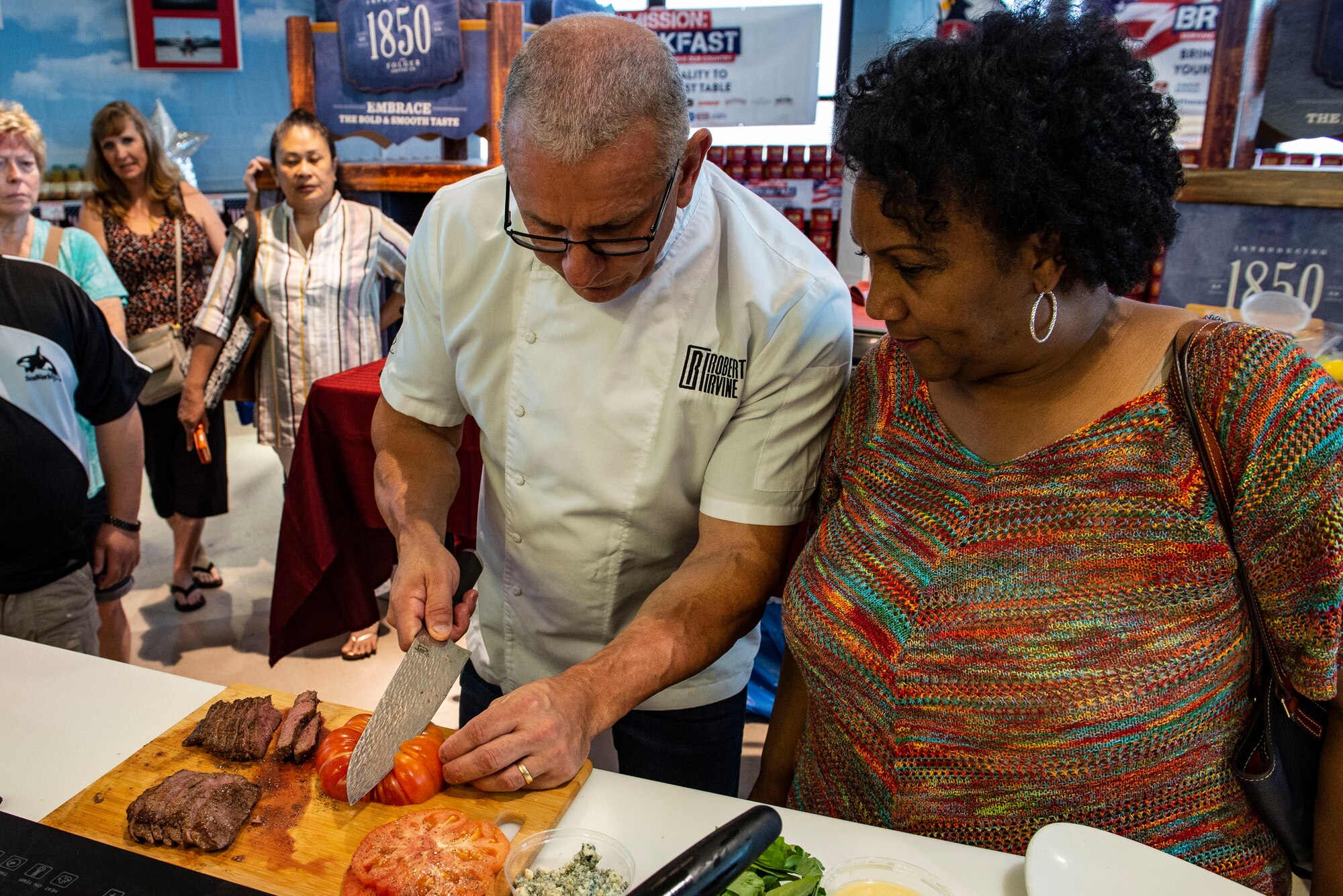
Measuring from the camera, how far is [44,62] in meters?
7.30

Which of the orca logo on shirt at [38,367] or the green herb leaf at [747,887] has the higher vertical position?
the orca logo on shirt at [38,367]

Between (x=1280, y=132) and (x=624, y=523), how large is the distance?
8.11ft

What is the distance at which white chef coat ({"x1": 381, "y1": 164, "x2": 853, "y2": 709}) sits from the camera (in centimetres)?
149

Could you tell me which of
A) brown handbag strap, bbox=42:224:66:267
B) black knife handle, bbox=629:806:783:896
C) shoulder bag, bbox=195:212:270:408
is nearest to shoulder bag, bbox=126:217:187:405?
shoulder bag, bbox=195:212:270:408

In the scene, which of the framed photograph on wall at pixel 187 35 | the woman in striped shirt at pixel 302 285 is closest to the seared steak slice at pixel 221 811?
the woman in striped shirt at pixel 302 285

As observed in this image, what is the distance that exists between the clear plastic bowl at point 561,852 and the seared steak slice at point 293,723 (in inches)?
15.7

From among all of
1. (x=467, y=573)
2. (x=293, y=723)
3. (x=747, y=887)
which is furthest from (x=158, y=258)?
(x=747, y=887)

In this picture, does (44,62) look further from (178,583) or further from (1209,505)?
(1209,505)

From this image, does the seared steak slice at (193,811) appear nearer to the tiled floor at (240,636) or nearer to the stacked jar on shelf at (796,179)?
the tiled floor at (240,636)

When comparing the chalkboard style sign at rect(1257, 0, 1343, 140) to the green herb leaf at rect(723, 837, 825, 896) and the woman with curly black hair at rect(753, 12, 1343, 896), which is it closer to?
the woman with curly black hair at rect(753, 12, 1343, 896)

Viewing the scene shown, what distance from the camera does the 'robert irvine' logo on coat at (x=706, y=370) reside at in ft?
4.93

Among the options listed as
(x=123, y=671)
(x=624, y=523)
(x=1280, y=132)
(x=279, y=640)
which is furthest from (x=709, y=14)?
(x=123, y=671)

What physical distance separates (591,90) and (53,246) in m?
3.01

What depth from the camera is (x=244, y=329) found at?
3699 millimetres
